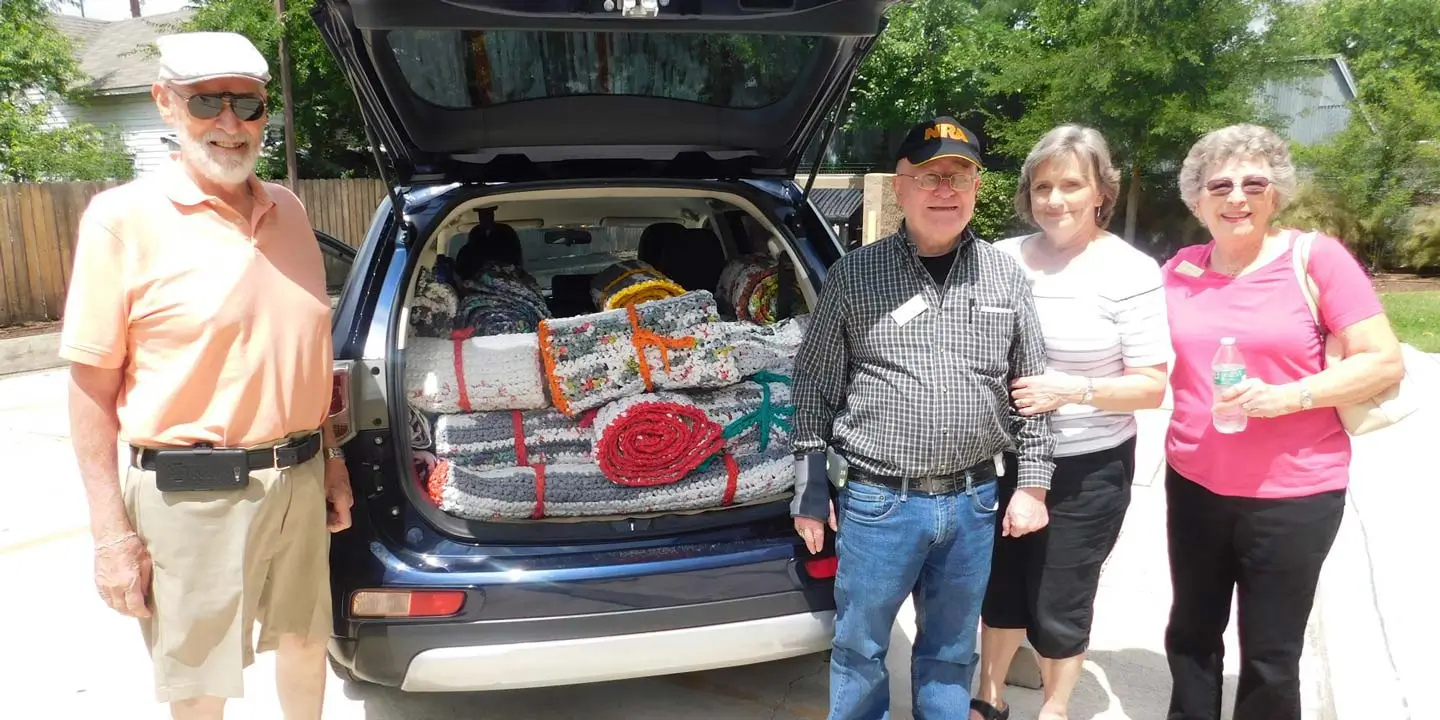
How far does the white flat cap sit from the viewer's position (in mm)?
1813

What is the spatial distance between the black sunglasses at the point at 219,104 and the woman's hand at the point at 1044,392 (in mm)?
1734

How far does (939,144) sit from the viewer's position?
204 centimetres

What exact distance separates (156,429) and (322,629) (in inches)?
23.3

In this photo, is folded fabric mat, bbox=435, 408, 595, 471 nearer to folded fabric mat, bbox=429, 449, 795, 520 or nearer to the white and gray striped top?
folded fabric mat, bbox=429, 449, 795, 520

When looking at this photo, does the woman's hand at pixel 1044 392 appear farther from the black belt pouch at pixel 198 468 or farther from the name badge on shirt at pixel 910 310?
the black belt pouch at pixel 198 468

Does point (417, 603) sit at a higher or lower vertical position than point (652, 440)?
lower

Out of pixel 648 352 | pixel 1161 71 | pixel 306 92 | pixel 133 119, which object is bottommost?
pixel 648 352

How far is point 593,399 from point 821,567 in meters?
0.76

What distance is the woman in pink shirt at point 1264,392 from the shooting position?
6.77ft

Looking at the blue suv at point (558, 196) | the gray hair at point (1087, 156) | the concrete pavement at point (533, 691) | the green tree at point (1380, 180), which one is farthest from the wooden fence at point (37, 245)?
the green tree at point (1380, 180)

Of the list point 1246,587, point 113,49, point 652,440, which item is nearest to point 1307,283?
point 1246,587

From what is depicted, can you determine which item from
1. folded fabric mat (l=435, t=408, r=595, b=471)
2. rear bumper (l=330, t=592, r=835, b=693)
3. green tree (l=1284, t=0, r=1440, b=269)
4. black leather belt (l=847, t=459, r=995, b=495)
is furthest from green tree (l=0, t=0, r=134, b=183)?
green tree (l=1284, t=0, r=1440, b=269)

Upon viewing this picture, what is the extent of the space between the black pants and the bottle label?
1.06ft

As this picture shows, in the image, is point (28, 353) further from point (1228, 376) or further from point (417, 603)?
point (1228, 376)
